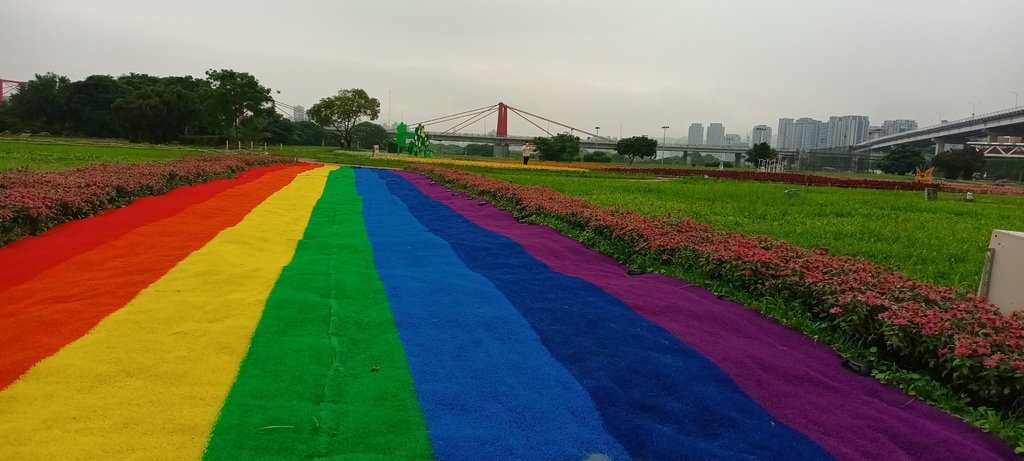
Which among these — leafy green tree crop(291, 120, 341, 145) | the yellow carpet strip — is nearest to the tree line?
leafy green tree crop(291, 120, 341, 145)

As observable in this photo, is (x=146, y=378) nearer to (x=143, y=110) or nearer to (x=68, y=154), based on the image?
(x=68, y=154)

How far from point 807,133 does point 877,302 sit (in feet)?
492

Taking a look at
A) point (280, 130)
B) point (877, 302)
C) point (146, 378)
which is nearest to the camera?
point (146, 378)

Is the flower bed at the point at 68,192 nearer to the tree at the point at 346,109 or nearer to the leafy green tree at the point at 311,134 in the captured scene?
the tree at the point at 346,109

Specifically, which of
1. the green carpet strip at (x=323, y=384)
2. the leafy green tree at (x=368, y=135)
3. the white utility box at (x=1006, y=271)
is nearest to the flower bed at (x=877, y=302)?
the white utility box at (x=1006, y=271)

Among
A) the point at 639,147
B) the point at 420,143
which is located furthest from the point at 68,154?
the point at 639,147

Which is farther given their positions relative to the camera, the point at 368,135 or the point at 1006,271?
the point at 368,135

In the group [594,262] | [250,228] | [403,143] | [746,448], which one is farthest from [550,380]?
[403,143]

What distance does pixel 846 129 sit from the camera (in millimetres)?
134125

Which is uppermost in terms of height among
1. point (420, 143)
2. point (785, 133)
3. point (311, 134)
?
point (785, 133)

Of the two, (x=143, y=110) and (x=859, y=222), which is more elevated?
(x=143, y=110)

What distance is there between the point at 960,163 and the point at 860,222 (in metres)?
53.0

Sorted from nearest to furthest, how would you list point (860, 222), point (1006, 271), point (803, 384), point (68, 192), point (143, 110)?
point (803, 384), point (1006, 271), point (68, 192), point (860, 222), point (143, 110)

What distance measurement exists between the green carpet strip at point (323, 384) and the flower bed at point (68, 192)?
3903mm
